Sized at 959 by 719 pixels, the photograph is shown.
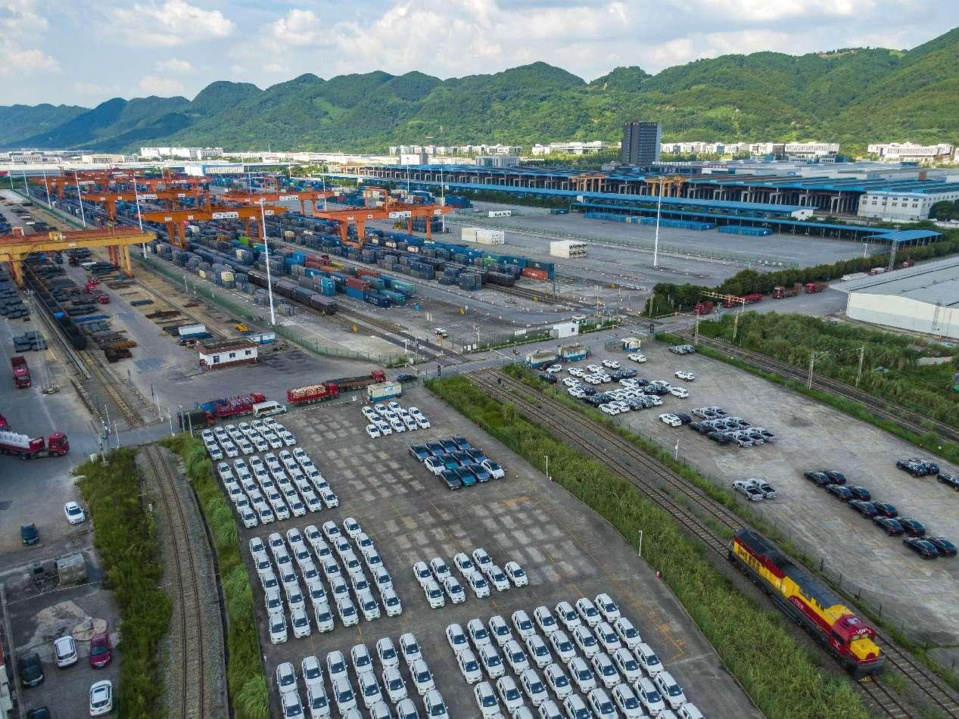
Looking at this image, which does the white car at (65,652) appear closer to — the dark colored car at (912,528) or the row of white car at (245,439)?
the row of white car at (245,439)

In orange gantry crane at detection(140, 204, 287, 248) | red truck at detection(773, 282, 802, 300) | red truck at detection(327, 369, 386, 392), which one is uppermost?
orange gantry crane at detection(140, 204, 287, 248)

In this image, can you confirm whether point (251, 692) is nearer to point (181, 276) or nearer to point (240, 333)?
point (240, 333)

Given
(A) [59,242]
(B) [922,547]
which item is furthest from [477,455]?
(A) [59,242]

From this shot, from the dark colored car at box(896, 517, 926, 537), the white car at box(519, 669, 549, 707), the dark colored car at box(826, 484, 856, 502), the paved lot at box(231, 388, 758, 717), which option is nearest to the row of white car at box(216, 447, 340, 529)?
the paved lot at box(231, 388, 758, 717)

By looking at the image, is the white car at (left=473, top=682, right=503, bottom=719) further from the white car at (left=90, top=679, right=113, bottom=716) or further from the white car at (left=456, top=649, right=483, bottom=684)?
the white car at (left=90, top=679, right=113, bottom=716)

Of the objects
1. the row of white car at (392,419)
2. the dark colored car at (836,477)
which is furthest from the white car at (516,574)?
the dark colored car at (836,477)

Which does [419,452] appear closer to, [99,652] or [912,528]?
[99,652]
